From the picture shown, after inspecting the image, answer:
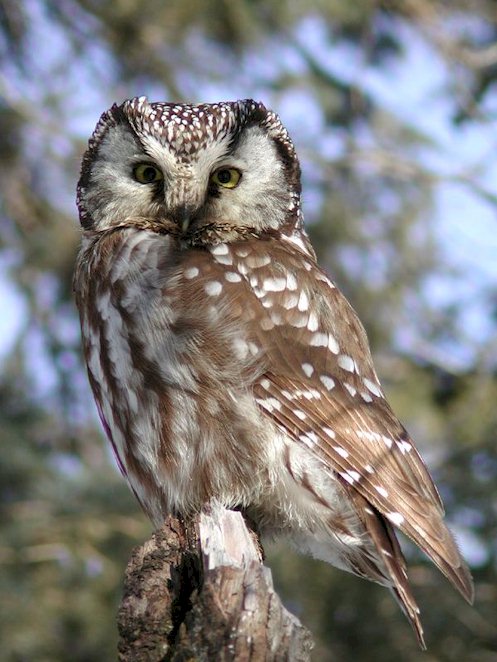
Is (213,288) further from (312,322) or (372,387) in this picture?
(372,387)

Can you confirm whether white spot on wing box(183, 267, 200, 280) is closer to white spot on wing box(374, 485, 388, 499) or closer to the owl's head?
the owl's head

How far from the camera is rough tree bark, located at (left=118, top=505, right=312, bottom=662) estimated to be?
2.66 meters

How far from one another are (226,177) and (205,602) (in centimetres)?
184

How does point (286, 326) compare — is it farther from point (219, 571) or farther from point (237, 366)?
point (219, 571)

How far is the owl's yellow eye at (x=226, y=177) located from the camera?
404 centimetres

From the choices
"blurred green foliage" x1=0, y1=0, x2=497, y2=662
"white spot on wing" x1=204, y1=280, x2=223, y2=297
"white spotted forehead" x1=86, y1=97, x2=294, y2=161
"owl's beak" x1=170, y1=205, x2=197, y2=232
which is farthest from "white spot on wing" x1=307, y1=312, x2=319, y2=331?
"blurred green foliage" x1=0, y1=0, x2=497, y2=662

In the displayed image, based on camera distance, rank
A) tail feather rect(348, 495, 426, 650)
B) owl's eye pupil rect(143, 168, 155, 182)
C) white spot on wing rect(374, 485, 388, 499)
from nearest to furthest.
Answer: tail feather rect(348, 495, 426, 650), white spot on wing rect(374, 485, 388, 499), owl's eye pupil rect(143, 168, 155, 182)

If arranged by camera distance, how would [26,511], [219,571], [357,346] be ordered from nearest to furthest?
1. [219,571]
2. [357,346]
3. [26,511]

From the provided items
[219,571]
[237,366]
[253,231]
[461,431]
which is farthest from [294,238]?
[461,431]

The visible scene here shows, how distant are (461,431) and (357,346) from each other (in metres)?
3.06

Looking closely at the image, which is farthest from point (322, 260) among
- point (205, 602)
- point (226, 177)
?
point (205, 602)

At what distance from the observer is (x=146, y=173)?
13.3 ft

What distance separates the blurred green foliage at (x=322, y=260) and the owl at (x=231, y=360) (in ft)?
8.79

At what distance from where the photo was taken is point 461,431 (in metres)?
6.91
